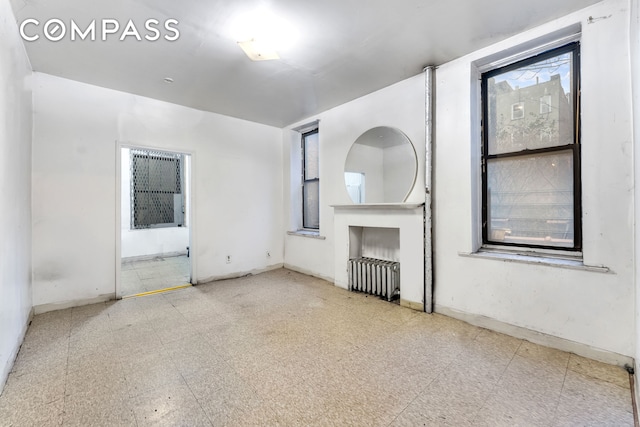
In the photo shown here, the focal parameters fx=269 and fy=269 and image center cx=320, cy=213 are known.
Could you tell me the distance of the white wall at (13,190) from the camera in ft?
6.05

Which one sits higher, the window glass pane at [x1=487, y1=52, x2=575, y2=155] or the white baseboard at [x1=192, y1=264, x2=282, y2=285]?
the window glass pane at [x1=487, y1=52, x2=575, y2=155]

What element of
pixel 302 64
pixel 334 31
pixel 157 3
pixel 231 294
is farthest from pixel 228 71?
pixel 231 294

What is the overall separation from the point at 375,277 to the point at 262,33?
9.59 feet

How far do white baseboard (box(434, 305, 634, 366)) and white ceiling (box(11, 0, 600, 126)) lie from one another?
2.62 m

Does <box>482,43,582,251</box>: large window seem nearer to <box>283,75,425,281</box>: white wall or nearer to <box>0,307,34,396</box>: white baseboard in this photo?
<box>283,75,425,281</box>: white wall

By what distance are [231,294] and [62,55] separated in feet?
10.3

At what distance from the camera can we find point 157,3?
6.48ft

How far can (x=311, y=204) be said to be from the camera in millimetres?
4930

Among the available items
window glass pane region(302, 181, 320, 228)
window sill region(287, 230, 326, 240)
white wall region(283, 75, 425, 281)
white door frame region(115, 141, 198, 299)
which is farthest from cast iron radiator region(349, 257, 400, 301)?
white door frame region(115, 141, 198, 299)

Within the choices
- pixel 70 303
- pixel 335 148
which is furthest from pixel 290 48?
pixel 70 303

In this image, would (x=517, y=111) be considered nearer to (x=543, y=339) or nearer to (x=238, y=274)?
(x=543, y=339)

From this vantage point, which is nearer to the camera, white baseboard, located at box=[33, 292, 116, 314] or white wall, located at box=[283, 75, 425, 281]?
white baseboard, located at box=[33, 292, 116, 314]

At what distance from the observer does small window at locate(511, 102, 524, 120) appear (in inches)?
101

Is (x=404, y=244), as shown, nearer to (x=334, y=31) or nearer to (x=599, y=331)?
(x=599, y=331)
